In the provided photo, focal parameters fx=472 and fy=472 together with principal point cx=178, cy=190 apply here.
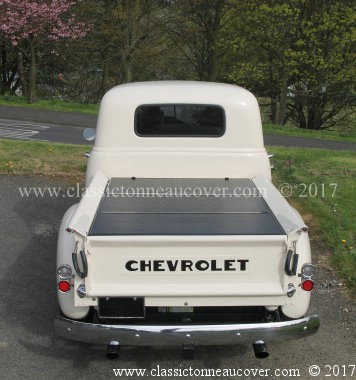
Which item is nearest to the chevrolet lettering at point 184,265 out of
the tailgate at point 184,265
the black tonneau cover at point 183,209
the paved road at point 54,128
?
the tailgate at point 184,265

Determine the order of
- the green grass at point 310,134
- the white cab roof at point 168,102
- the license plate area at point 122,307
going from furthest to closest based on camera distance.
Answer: the green grass at point 310,134, the white cab roof at point 168,102, the license plate area at point 122,307

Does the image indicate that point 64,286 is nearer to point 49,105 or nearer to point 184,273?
point 184,273

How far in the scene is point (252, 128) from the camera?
5.24m

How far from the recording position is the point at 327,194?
7895 millimetres

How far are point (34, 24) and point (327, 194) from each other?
640 inches

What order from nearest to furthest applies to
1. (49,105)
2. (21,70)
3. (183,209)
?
(183,209) < (49,105) < (21,70)

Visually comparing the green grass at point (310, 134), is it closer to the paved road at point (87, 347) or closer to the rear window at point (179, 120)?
the rear window at point (179, 120)

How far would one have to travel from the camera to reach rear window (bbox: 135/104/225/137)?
5227 millimetres

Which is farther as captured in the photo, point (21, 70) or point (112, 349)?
point (21, 70)

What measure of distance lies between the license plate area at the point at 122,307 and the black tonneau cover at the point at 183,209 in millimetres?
469

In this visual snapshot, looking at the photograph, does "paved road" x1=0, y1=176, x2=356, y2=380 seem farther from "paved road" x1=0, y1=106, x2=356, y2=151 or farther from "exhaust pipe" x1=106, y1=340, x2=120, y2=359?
"paved road" x1=0, y1=106, x2=356, y2=151

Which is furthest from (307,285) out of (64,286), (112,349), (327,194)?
(327,194)

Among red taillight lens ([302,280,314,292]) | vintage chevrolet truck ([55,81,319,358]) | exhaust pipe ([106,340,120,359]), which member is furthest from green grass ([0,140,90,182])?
red taillight lens ([302,280,314,292])

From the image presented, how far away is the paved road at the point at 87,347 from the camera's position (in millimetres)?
3658
